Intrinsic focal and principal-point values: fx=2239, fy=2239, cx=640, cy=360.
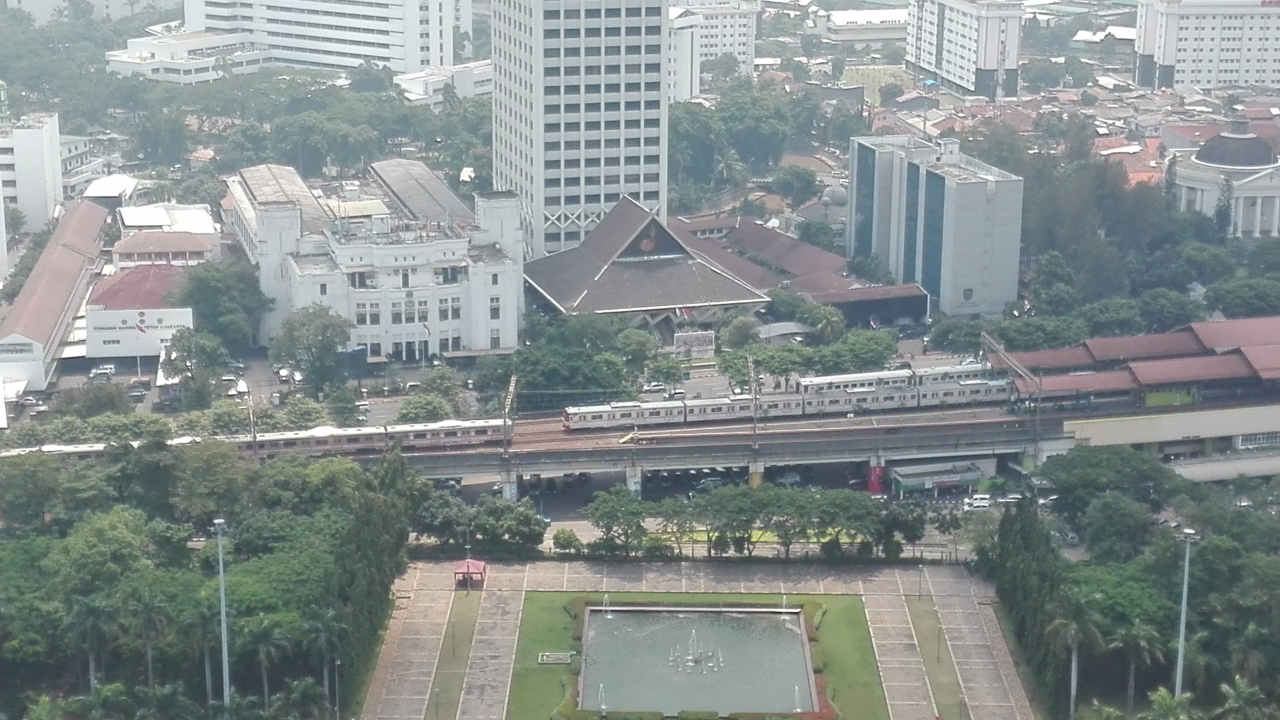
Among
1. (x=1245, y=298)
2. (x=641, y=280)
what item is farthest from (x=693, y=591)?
(x=1245, y=298)

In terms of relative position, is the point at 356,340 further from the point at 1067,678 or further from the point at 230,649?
the point at 1067,678

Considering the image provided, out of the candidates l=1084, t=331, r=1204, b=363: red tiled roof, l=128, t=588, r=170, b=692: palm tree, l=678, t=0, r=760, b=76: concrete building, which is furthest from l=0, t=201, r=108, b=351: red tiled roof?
l=678, t=0, r=760, b=76: concrete building

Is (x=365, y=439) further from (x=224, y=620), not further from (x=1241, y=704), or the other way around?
(x=1241, y=704)

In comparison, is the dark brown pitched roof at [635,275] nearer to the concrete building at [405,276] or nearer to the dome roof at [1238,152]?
the concrete building at [405,276]

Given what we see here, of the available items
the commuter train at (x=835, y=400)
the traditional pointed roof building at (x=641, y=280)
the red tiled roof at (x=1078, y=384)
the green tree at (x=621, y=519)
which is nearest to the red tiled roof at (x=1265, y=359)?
the red tiled roof at (x=1078, y=384)

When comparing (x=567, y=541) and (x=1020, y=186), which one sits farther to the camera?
(x=1020, y=186)

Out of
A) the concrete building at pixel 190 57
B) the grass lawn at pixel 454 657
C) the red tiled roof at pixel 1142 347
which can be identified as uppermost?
the concrete building at pixel 190 57

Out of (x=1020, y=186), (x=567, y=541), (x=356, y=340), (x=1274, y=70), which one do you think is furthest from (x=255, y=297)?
(x=1274, y=70)
